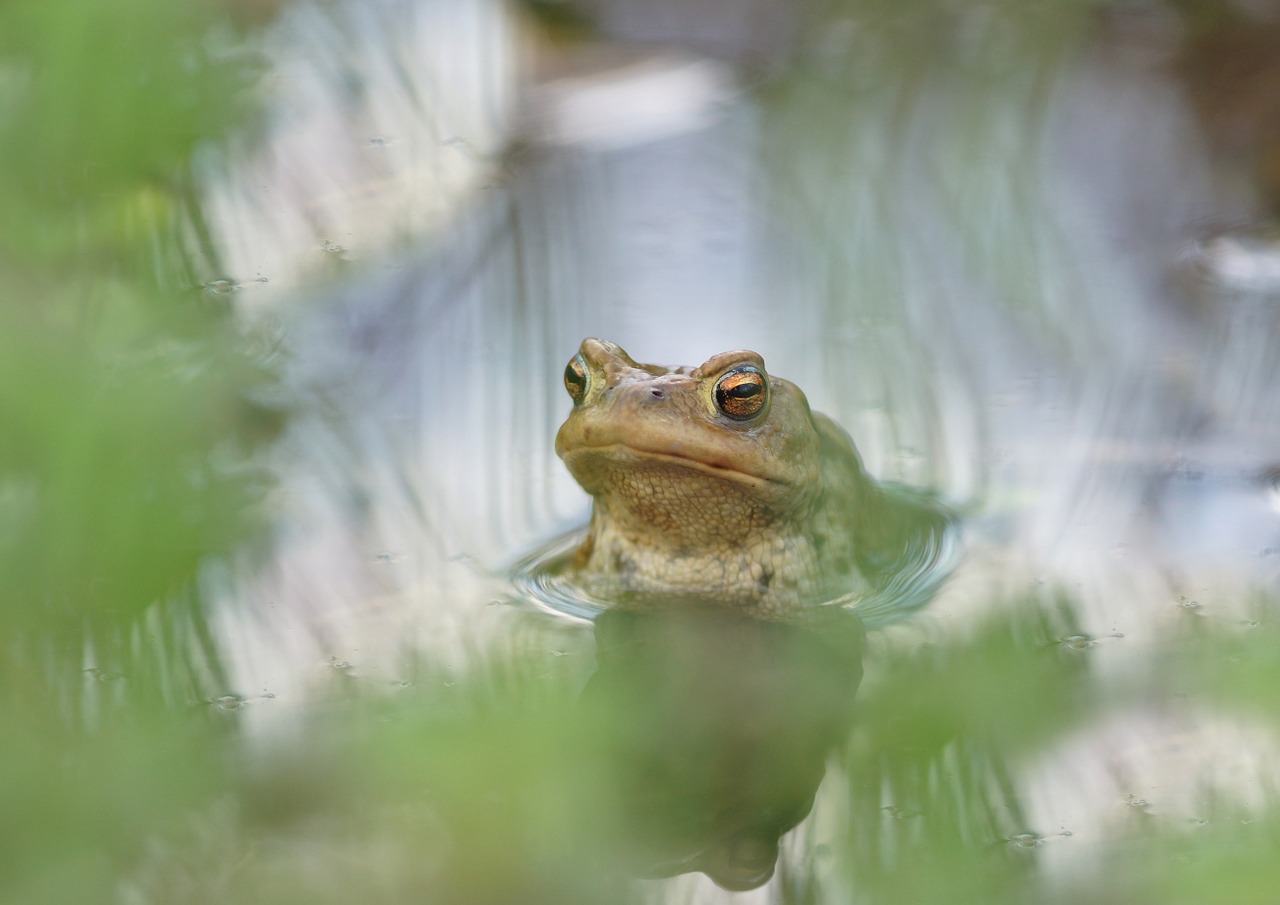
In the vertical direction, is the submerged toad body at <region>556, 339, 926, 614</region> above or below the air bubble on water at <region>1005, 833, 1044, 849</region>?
above

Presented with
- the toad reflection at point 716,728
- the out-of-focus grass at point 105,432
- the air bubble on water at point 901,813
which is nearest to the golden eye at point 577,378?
the toad reflection at point 716,728

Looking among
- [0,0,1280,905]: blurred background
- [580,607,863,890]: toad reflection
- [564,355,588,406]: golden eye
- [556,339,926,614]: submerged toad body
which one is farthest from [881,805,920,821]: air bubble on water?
[564,355,588,406]: golden eye

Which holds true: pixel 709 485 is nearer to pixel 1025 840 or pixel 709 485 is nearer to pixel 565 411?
pixel 565 411

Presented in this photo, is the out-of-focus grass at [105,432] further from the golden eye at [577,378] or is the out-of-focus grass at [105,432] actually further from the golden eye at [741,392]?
the golden eye at [741,392]

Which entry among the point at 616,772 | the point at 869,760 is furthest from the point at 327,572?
the point at 869,760

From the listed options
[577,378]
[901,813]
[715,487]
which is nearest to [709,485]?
[715,487]

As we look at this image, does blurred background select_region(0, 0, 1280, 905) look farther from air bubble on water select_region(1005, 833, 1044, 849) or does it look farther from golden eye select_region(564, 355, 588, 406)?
golden eye select_region(564, 355, 588, 406)

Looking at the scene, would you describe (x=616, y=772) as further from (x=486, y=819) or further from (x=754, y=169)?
(x=754, y=169)

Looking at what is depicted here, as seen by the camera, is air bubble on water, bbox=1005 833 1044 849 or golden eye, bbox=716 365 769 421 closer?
air bubble on water, bbox=1005 833 1044 849
